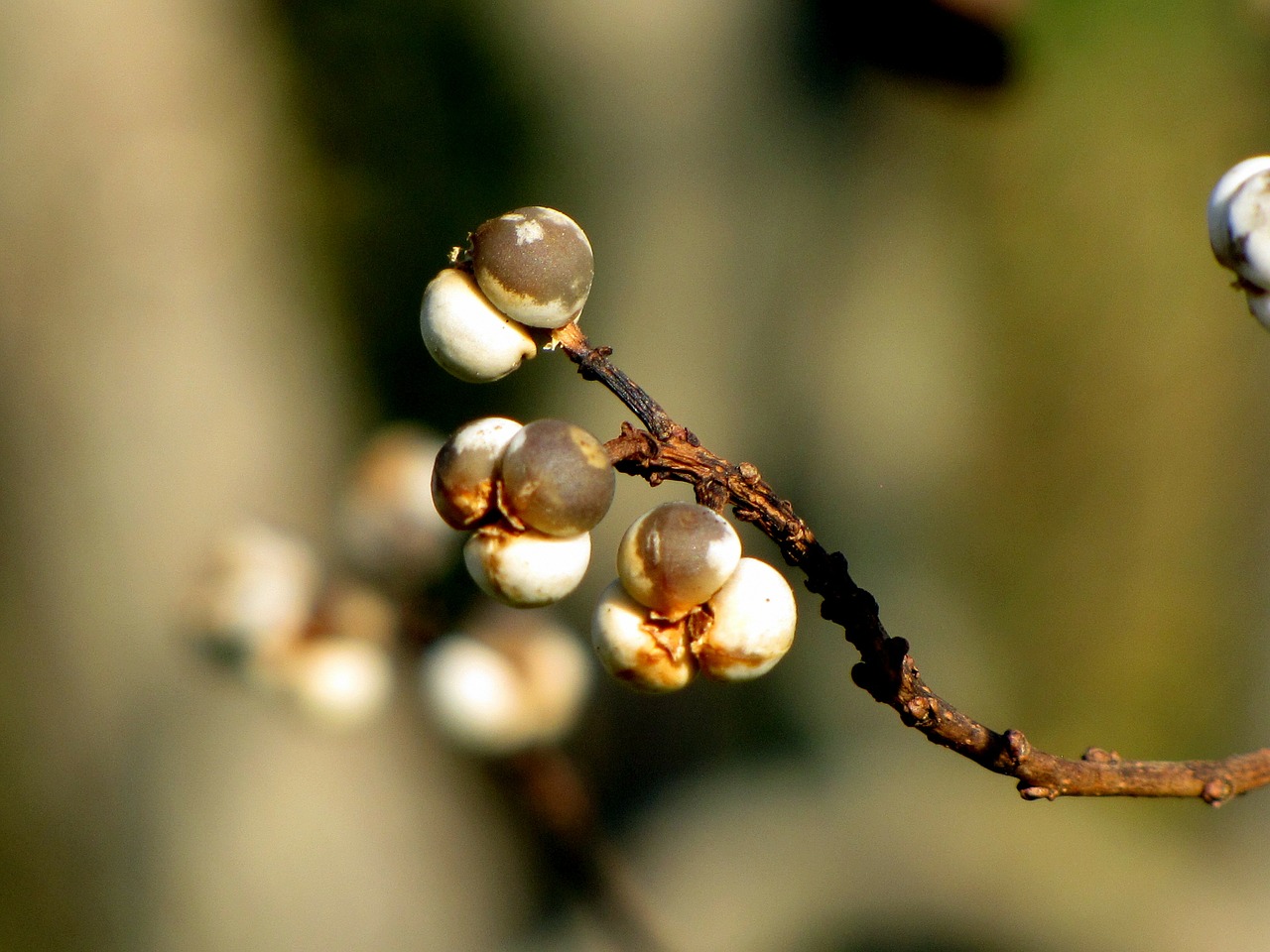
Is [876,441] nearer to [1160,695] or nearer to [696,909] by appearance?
[1160,695]

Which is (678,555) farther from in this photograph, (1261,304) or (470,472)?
(1261,304)

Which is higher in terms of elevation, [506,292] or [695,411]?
[695,411]

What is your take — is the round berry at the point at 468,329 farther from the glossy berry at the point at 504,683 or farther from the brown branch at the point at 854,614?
the glossy berry at the point at 504,683

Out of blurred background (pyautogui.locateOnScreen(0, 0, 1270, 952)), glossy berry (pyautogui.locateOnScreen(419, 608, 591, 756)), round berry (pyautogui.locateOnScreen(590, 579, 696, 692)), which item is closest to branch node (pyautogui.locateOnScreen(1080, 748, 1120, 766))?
round berry (pyautogui.locateOnScreen(590, 579, 696, 692))

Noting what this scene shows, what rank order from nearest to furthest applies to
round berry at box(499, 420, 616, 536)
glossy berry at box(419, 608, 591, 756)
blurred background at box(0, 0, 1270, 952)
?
round berry at box(499, 420, 616, 536), glossy berry at box(419, 608, 591, 756), blurred background at box(0, 0, 1270, 952)

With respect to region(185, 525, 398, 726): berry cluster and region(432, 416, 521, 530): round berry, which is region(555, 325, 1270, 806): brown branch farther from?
region(185, 525, 398, 726): berry cluster

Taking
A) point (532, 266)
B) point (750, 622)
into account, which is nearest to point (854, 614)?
point (750, 622)

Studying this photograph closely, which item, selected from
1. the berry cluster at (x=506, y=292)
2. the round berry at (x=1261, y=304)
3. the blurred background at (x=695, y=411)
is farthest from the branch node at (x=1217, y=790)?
the blurred background at (x=695, y=411)
